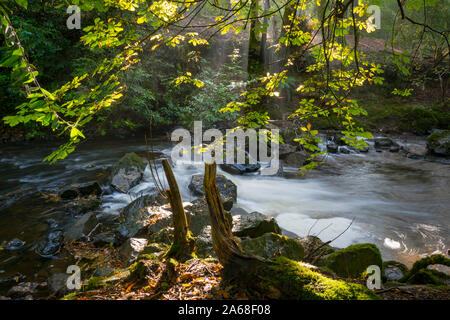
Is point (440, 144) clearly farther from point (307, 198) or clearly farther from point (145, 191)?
point (145, 191)

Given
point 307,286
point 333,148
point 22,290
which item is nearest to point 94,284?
point 22,290

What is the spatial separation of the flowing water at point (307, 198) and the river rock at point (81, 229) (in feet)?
1.76

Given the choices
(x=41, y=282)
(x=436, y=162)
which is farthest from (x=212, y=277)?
(x=436, y=162)

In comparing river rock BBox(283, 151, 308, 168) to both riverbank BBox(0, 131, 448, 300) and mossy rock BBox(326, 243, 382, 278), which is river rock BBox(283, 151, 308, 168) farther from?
mossy rock BBox(326, 243, 382, 278)

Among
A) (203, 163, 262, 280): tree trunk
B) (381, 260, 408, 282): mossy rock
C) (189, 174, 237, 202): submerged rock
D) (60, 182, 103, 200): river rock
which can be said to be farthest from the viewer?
(189, 174, 237, 202): submerged rock

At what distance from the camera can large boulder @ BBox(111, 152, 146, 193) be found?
7.46 m

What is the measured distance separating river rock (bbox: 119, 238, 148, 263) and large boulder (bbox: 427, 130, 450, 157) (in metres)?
12.7

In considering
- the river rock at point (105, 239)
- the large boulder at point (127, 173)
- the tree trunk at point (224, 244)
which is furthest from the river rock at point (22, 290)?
the large boulder at point (127, 173)

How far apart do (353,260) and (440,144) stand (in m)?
11.0

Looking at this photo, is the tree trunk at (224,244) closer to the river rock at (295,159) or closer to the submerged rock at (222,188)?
the submerged rock at (222,188)

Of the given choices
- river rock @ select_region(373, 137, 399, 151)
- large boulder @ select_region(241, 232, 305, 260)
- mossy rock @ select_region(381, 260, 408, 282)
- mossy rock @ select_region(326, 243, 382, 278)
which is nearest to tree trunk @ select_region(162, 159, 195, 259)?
large boulder @ select_region(241, 232, 305, 260)

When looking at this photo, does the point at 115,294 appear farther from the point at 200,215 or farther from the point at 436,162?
the point at 436,162

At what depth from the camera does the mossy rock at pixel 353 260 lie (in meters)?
3.31
